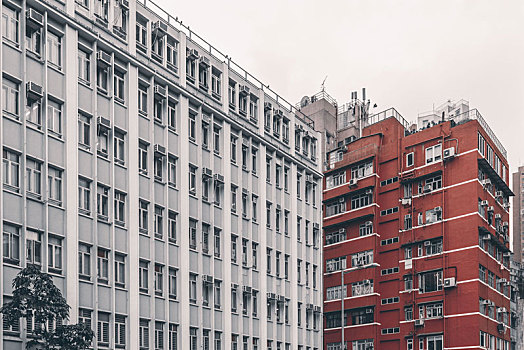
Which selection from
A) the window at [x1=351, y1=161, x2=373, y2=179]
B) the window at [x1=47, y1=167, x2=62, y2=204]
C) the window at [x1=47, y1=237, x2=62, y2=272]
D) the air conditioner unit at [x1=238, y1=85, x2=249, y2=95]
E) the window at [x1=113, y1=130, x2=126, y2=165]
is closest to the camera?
the window at [x1=47, y1=237, x2=62, y2=272]

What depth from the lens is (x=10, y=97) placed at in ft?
108

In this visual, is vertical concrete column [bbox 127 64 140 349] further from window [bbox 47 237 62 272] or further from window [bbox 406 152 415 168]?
window [bbox 406 152 415 168]

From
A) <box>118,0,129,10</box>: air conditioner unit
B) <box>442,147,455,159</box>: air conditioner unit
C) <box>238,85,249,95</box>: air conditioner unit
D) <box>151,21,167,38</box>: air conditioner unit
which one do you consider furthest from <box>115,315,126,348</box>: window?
<box>442,147,455,159</box>: air conditioner unit

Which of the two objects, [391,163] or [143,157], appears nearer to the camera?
[143,157]

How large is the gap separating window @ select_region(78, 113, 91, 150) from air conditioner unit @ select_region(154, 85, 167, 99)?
6.02 meters

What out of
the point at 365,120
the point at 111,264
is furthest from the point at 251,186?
the point at 365,120

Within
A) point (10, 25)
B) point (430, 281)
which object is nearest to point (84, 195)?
point (10, 25)

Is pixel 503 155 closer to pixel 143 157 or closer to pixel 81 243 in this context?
pixel 143 157

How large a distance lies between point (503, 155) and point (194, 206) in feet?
134

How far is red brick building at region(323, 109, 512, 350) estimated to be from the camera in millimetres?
64625

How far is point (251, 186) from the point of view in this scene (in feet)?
170

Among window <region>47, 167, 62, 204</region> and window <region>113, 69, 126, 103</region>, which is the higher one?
window <region>113, 69, 126, 103</region>

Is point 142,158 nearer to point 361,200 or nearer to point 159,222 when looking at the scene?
point 159,222

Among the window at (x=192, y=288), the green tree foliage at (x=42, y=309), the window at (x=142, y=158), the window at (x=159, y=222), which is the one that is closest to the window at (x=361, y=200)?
the window at (x=192, y=288)
